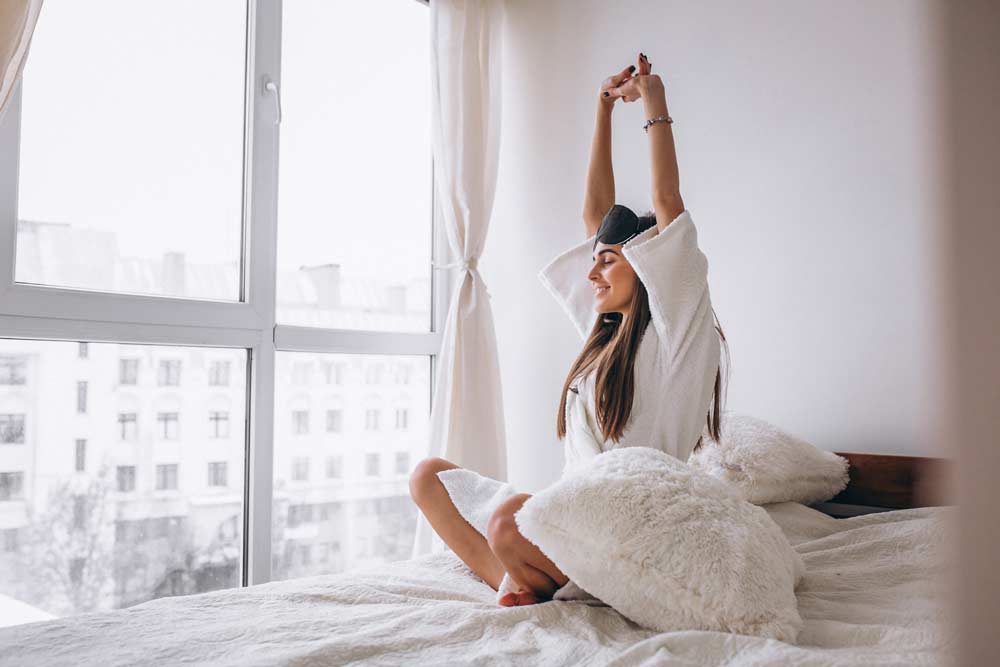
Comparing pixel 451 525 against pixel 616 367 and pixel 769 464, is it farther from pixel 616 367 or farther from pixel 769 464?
pixel 769 464

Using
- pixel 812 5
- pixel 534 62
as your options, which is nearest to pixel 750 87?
pixel 812 5

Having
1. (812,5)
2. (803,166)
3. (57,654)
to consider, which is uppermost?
(812,5)

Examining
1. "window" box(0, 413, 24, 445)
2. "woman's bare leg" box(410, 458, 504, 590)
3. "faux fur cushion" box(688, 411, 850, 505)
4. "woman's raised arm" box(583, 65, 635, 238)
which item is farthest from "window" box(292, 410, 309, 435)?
"faux fur cushion" box(688, 411, 850, 505)

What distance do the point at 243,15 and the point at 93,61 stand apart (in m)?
0.47

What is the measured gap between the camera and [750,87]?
2033 millimetres

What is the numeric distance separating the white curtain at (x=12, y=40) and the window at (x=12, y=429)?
690 millimetres

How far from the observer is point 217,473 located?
6.80ft

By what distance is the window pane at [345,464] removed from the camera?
2.24 meters

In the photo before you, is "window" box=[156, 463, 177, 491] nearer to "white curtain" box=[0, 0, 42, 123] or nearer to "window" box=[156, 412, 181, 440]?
"window" box=[156, 412, 181, 440]

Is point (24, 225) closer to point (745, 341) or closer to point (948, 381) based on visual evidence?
point (745, 341)

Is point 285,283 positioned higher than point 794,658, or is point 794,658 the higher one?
point 285,283

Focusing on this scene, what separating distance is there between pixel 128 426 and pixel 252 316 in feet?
1.43

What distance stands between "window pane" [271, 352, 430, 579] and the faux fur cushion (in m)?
1.17

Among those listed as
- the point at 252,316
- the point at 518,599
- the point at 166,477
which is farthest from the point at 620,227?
the point at 166,477
